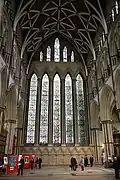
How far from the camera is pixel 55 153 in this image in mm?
24234

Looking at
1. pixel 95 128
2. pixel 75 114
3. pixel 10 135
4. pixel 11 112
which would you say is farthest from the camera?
pixel 75 114

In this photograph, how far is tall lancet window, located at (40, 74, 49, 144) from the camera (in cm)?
2545

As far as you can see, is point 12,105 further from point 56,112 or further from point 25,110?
point 56,112

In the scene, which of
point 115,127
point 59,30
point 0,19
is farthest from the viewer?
A: point 59,30

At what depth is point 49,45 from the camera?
30.1m

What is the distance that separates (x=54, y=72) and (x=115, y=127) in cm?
1183

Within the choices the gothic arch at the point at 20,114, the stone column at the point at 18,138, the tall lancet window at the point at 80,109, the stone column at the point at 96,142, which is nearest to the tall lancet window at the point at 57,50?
the tall lancet window at the point at 80,109

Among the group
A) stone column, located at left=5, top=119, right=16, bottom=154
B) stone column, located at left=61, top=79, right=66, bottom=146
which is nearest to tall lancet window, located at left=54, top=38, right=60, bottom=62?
stone column, located at left=61, top=79, right=66, bottom=146

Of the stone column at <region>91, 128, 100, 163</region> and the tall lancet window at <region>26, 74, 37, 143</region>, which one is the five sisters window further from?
the stone column at <region>91, 128, 100, 163</region>

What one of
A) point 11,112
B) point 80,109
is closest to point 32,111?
point 11,112

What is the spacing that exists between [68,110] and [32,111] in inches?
202

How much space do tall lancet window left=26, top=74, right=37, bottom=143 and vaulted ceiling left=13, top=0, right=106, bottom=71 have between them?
4.18 meters

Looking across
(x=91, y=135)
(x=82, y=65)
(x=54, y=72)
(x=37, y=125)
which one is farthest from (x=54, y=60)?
(x=91, y=135)

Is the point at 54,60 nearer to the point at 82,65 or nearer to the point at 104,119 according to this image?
the point at 82,65
